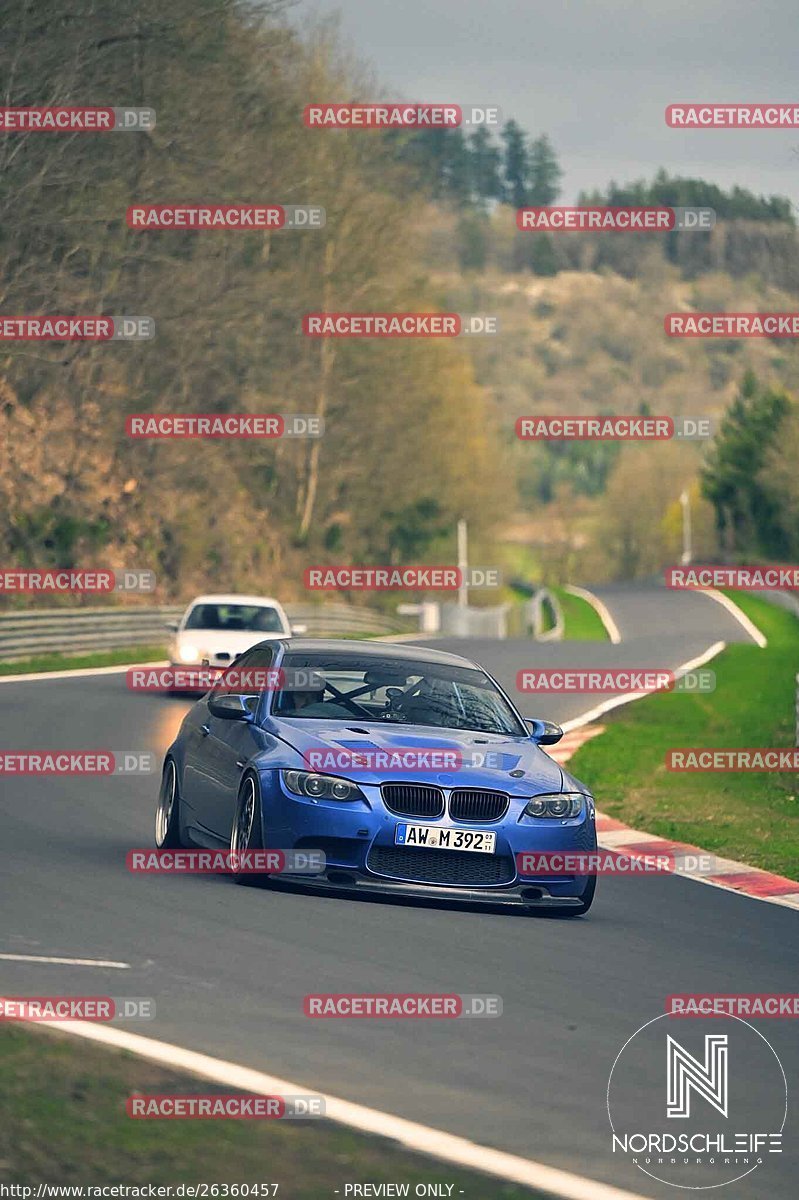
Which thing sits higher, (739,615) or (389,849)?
(389,849)

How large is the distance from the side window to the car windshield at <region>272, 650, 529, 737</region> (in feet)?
0.69

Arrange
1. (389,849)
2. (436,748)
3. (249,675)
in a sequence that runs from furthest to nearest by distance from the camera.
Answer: (249,675) → (436,748) → (389,849)

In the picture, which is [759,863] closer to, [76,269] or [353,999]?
[353,999]

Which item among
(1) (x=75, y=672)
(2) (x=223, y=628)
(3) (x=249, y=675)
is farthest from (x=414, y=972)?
(1) (x=75, y=672)

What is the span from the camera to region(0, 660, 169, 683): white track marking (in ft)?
109

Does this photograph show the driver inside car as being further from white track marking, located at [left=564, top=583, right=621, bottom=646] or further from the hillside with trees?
white track marking, located at [left=564, top=583, right=621, bottom=646]

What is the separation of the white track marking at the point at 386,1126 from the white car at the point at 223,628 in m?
21.2

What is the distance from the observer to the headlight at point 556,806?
11.1 m

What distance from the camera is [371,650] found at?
12.7m

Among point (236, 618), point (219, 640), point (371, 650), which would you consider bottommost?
point (219, 640)

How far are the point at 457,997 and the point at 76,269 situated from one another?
41832mm

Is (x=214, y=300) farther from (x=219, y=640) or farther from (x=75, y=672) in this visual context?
(x=219, y=640)

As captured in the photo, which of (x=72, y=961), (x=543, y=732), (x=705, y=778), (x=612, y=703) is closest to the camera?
(x=72, y=961)

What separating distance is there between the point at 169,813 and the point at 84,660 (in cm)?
2644
